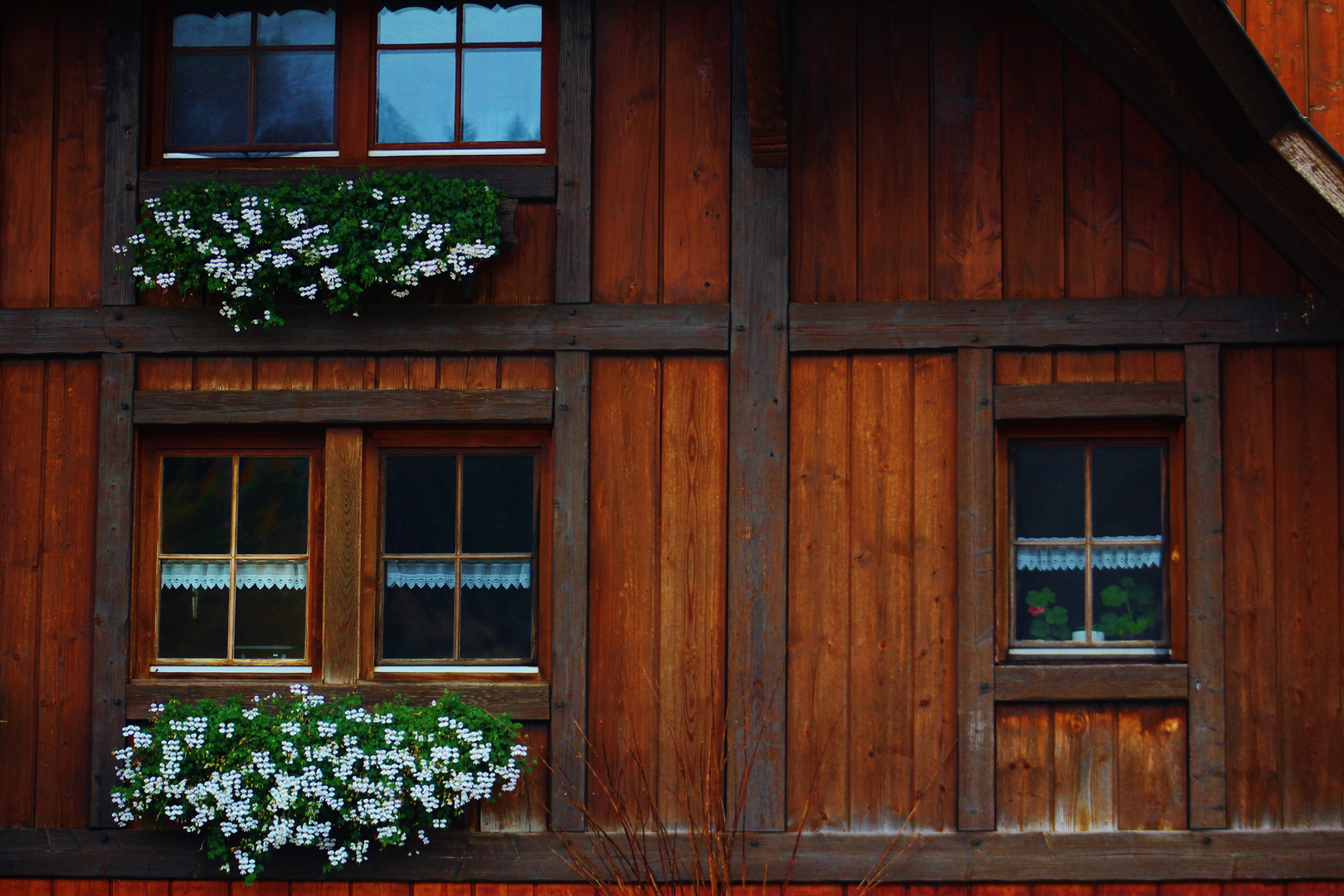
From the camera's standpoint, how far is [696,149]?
15.1 ft

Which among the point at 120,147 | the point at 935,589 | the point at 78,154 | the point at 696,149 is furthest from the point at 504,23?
the point at 935,589

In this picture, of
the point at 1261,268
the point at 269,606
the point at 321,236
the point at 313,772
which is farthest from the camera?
the point at 269,606

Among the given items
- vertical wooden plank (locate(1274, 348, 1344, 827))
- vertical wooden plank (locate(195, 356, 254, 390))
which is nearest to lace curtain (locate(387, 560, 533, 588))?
vertical wooden plank (locate(195, 356, 254, 390))

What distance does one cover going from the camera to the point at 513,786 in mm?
4363

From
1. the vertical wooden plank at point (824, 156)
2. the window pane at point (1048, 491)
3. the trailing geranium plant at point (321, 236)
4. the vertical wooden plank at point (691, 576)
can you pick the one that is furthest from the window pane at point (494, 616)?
the window pane at point (1048, 491)

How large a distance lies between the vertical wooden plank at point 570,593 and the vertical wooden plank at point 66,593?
1930mm

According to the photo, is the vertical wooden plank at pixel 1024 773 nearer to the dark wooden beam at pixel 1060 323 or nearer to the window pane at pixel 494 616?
the dark wooden beam at pixel 1060 323

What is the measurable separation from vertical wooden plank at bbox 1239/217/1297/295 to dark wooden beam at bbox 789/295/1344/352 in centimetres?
6

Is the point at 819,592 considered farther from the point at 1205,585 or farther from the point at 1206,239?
the point at 1206,239

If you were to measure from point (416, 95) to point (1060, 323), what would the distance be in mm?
2867

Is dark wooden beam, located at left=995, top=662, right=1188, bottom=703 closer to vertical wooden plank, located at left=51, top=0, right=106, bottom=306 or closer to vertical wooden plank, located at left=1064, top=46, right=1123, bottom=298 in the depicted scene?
vertical wooden plank, located at left=1064, top=46, right=1123, bottom=298

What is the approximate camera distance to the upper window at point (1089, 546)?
4.59m

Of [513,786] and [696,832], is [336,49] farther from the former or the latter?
[696,832]

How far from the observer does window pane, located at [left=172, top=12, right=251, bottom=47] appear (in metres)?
4.83
